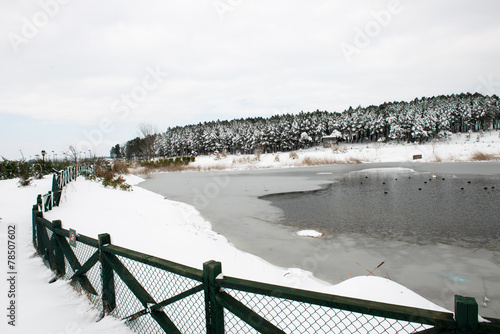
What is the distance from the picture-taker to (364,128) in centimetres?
8994

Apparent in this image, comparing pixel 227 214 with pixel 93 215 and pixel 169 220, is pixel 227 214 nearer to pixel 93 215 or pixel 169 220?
pixel 169 220

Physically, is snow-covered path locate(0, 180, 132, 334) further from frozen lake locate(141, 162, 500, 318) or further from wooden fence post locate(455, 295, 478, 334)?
frozen lake locate(141, 162, 500, 318)

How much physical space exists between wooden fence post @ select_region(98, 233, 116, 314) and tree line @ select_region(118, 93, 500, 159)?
71501 millimetres

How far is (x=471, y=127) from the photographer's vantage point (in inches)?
3516

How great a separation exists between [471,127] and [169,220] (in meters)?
107

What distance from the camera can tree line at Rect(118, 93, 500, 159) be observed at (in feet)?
252

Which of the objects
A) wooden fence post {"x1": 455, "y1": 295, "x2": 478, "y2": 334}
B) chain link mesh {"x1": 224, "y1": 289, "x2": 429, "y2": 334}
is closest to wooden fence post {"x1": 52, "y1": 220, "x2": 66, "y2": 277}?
chain link mesh {"x1": 224, "y1": 289, "x2": 429, "y2": 334}

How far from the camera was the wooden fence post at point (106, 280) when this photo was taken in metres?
3.64

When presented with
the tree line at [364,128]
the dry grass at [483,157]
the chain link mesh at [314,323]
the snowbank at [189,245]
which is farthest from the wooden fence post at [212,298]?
the tree line at [364,128]

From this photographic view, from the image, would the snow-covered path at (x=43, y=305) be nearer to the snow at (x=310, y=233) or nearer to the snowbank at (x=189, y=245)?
the snowbank at (x=189, y=245)

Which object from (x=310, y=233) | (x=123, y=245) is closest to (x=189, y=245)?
(x=123, y=245)

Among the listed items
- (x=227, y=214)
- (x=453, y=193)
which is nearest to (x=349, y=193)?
(x=453, y=193)

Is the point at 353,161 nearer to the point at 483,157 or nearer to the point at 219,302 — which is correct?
the point at 483,157

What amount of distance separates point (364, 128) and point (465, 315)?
314ft
